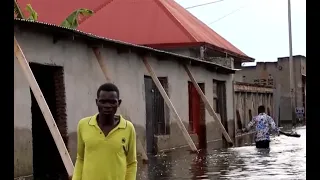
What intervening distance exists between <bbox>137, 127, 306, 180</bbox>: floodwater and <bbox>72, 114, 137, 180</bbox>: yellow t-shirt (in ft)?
24.3

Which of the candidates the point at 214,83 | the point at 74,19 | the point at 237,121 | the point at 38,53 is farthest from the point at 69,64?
the point at 237,121

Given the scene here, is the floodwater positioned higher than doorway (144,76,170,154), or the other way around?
doorway (144,76,170,154)

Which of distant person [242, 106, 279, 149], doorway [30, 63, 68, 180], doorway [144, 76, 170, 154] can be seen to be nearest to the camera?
doorway [30, 63, 68, 180]

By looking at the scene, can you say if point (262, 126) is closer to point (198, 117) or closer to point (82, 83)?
point (82, 83)

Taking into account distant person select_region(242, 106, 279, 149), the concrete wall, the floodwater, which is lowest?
the floodwater

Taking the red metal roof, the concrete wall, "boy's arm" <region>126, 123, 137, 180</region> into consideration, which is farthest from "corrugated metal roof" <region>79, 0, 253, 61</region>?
"boy's arm" <region>126, 123, 137, 180</region>

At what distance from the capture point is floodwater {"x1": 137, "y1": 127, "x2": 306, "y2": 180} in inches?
480

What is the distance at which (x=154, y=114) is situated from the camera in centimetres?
2011

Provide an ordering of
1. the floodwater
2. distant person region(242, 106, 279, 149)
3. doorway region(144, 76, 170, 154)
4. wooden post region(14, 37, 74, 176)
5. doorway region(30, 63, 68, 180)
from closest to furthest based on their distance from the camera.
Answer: wooden post region(14, 37, 74, 176), the floodwater, doorway region(30, 63, 68, 180), distant person region(242, 106, 279, 149), doorway region(144, 76, 170, 154)

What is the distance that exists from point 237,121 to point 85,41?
60.3ft

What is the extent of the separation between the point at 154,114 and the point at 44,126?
5.85 meters

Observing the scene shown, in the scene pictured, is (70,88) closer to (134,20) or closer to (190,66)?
(190,66)

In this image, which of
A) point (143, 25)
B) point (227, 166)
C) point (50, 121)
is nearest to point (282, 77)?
point (143, 25)

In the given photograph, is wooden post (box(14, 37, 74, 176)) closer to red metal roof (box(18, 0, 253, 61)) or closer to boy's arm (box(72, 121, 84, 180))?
boy's arm (box(72, 121, 84, 180))
